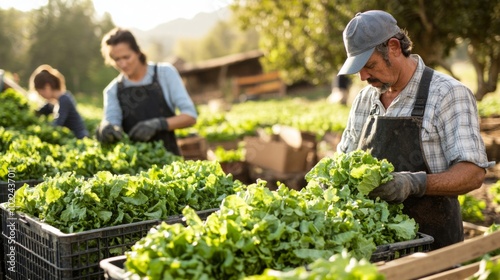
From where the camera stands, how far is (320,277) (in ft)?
6.89

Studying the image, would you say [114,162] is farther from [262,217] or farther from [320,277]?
[320,277]

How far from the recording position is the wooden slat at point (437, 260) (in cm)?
235

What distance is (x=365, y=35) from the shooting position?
361 centimetres

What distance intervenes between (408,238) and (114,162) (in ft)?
9.27

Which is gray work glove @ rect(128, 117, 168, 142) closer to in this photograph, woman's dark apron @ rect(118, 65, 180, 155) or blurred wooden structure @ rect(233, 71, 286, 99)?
woman's dark apron @ rect(118, 65, 180, 155)

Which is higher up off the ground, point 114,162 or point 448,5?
point 448,5

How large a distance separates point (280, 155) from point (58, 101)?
3.87m

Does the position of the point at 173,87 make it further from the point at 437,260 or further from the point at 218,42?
the point at 218,42

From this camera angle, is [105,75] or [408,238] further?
[105,75]

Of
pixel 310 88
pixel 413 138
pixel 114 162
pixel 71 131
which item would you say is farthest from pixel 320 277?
pixel 310 88

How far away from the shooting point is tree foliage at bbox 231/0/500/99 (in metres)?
9.52

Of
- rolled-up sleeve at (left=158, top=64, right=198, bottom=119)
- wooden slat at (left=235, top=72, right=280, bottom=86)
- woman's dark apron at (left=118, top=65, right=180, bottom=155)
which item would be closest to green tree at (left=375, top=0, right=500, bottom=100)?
rolled-up sleeve at (left=158, top=64, right=198, bottom=119)

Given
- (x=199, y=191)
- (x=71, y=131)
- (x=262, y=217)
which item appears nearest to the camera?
(x=262, y=217)

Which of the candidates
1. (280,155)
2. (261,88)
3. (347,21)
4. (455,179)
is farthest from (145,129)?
(261,88)
